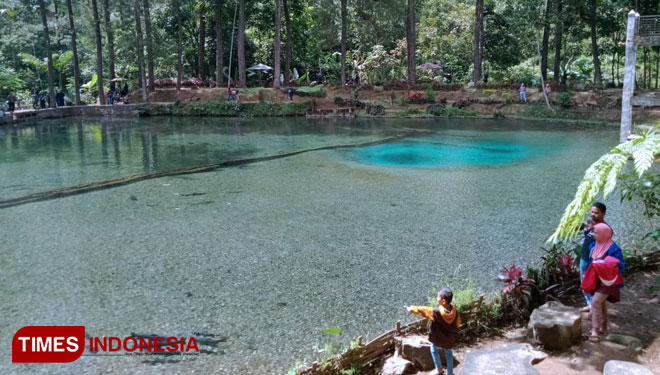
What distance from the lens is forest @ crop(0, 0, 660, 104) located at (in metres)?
33.9

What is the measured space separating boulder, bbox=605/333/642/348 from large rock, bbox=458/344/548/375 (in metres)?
0.79

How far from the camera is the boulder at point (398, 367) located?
17.5 feet

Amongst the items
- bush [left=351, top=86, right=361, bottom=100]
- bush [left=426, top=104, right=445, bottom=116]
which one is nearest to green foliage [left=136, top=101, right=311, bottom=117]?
bush [left=351, top=86, right=361, bottom=100]

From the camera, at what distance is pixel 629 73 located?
55.7ft

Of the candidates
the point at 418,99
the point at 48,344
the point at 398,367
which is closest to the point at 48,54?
the point at 418,99

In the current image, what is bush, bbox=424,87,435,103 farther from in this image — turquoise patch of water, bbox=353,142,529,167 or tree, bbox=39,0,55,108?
tree, bbox=39,0,55,108

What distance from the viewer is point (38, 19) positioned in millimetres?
51688

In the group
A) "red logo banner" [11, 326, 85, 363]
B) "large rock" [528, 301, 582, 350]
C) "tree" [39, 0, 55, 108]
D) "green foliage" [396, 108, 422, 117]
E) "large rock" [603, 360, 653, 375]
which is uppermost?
"tree" [39, 0, 55, 108]

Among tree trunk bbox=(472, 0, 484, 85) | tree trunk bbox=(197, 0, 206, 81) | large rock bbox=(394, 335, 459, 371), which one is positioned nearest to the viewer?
large rock bbox=(394, 335, 459, 371)

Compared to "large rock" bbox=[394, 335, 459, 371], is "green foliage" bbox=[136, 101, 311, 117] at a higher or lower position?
higher

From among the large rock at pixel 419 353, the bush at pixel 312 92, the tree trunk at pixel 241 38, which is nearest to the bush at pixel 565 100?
the bush at pixel 312 92

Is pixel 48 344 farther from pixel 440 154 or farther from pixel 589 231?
pixel 440 154

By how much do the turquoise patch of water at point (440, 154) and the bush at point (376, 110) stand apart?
456 inches

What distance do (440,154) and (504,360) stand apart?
49.6 ft
